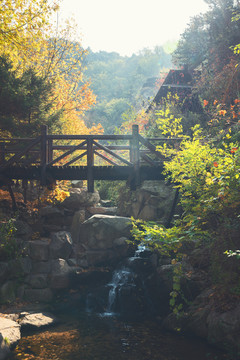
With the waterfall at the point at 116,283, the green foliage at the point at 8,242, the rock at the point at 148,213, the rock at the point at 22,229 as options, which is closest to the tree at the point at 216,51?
the rock at the point at 148,213

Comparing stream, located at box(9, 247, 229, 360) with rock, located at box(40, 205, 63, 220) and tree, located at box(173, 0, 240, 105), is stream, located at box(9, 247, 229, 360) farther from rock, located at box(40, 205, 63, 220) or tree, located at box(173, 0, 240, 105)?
tree, located at box(173, 0, 240, 105)

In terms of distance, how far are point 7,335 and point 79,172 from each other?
18.9ft

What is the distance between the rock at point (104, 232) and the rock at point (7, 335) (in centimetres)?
611

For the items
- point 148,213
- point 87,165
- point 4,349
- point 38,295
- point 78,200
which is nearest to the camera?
point 4,349

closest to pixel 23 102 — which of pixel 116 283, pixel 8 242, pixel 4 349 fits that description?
pixel 8 242

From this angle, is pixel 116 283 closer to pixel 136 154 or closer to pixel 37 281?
pixel 37 281

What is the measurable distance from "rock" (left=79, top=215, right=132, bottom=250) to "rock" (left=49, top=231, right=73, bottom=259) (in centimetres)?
101

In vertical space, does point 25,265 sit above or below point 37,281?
above

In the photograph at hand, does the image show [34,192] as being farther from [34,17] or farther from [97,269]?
[34,17]

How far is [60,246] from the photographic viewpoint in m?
13.9

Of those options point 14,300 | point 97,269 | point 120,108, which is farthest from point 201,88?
point 120,108

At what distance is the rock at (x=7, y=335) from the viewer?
7684mm

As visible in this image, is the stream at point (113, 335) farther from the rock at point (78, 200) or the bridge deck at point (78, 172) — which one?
the rock at point (78, 200)

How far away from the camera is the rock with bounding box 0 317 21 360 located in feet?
25.2
